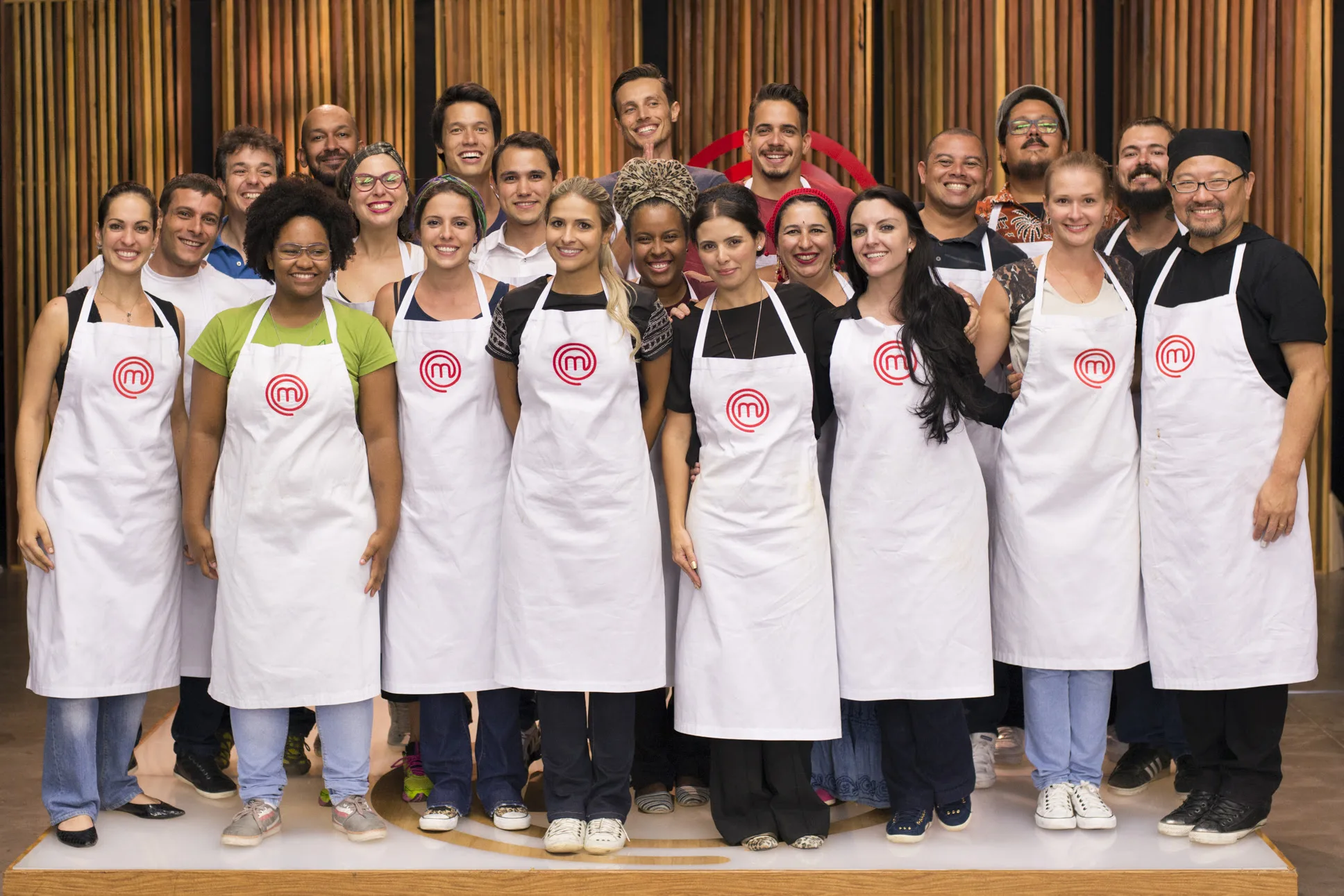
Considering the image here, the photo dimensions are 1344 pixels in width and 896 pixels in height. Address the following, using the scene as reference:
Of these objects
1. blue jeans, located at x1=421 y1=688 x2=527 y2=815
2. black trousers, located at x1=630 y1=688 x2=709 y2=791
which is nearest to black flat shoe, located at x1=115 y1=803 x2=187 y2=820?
blue jeans, located at x1=421 y1=688 x2=527 y2=815

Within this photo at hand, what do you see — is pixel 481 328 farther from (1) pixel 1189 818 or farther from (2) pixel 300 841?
(1) pixel 1189 818

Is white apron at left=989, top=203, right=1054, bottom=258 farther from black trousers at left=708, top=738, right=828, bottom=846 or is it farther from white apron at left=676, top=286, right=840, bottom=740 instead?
black trousers at left=708, top=738, right=828, bottom=846

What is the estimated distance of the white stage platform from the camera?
3.37 m

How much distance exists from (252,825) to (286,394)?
107 cm

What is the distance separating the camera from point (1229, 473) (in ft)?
11.5

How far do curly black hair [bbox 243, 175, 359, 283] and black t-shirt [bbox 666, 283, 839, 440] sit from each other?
2.85 ft

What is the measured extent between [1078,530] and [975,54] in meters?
4.49

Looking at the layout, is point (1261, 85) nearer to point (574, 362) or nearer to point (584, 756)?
point (574, 362)

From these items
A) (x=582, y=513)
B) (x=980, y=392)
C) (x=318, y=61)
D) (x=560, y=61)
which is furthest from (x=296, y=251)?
(x=318, y=61)

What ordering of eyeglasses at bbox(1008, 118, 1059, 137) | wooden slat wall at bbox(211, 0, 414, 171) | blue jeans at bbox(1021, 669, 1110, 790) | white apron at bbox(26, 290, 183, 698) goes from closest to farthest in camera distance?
white apron at bbox(26, 290, 183, 698) → blue jeans at bbox(1021, 669, 1110, 790) → eyeglasses at bbox(1008, 118, 1059, 137) → wooden slat wall at bbox(211, 0, 414, 171)

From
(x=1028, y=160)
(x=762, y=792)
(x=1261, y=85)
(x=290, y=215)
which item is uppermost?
(x=1261, y=85)

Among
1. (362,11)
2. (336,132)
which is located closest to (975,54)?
(362,11)

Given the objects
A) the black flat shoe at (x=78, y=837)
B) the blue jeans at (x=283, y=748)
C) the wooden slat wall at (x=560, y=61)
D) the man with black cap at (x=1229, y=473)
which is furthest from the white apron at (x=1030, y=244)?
the wooden slat wall at (x=560, y=61)

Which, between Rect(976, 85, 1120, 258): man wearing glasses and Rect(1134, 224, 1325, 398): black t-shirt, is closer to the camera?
Rect(1134, 224, 1325, 398): black t-shirt
